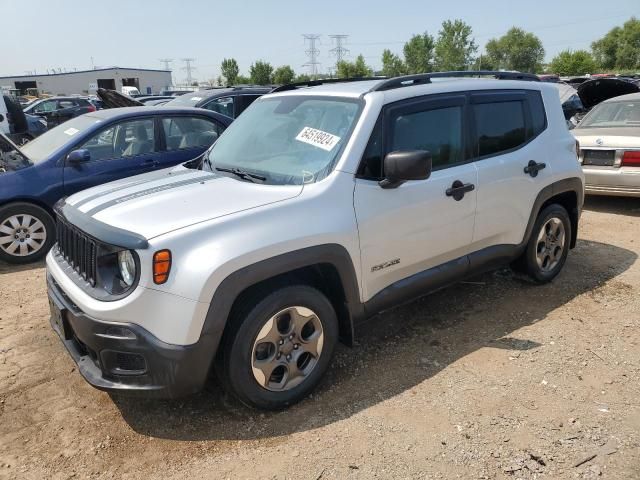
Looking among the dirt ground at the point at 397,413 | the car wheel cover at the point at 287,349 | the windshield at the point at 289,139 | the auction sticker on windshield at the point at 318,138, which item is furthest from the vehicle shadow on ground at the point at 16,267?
the car wheel cover at the point at 287,349

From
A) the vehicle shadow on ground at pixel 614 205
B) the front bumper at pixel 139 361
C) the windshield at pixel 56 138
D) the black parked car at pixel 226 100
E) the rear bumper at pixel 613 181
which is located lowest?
the vehicle shadow on ground at pixel 614 205

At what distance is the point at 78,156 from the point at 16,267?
4.42 ft

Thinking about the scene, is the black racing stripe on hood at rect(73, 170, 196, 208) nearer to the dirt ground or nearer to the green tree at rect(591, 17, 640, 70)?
the dirt ground

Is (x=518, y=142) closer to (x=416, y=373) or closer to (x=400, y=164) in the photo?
(x=400, y=164)

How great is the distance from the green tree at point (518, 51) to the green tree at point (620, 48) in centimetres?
2012

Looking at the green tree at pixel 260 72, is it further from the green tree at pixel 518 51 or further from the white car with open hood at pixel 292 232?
the white car with open hood at pixel 292 232

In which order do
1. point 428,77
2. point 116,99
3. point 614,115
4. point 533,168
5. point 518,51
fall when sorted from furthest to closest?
point 518,51 → point 116,99 → point 614,115 → point 533,168 → point 428,77

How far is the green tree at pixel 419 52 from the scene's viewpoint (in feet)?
319

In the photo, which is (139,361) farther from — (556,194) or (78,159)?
(78,159)

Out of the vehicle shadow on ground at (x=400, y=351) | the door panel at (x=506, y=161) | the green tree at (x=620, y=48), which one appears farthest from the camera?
the green tree at (x=620, y=48)

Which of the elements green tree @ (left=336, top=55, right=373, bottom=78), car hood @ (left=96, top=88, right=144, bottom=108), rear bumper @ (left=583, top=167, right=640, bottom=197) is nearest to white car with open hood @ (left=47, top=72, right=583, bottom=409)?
rear bumper @ (left=583, top=167, right=640, bottom=197)

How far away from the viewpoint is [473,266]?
4027 millimetres

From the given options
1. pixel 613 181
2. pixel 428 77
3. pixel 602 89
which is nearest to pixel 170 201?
pixel 428 77

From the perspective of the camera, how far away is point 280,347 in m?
2.97
